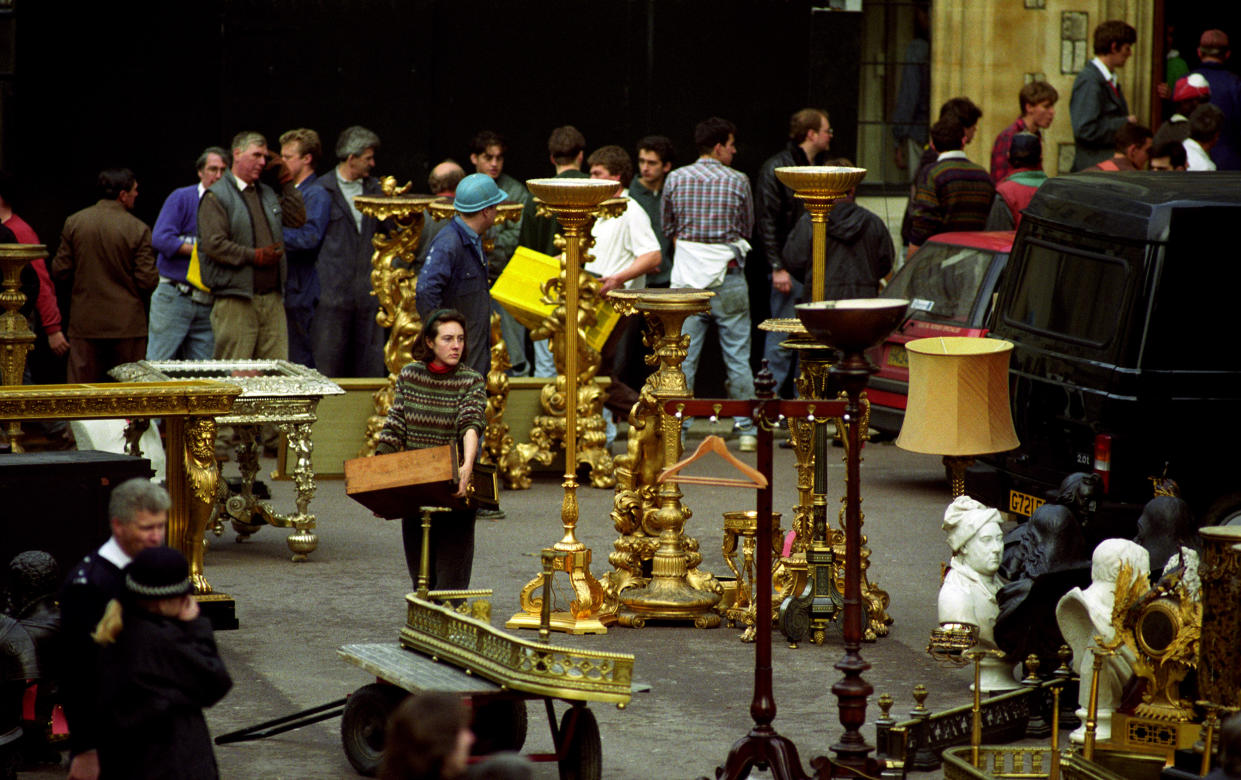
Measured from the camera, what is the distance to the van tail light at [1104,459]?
33.7 feet

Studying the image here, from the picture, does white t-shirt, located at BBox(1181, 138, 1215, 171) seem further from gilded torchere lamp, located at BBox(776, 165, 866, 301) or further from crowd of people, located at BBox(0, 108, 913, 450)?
gilded torchere lamp, located at BBox(776, 165, 866, 301)

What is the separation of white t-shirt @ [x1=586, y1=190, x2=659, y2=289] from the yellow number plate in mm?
3815

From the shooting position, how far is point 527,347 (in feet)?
56.9

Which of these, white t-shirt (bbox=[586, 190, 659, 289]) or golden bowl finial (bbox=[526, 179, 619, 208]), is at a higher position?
golden bowl finial (bbox=[526, 179, 619, 208])

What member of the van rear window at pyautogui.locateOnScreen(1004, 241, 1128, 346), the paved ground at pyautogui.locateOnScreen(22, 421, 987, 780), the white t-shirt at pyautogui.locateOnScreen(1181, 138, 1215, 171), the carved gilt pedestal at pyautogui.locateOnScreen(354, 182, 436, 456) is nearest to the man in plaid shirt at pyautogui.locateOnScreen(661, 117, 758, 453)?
the paved ground at pyautogui.locateOnScreen(22, 421, 987, 780)

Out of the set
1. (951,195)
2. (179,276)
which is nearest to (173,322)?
(179,276)

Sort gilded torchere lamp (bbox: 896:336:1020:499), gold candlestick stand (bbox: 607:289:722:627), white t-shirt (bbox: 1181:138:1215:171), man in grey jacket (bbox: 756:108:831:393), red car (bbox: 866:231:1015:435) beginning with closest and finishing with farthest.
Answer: gilded torchere lamp (bbox: 896:336:1020:499), gold candlestick stand (bbox: 607:289:722:627), red car (bbox: 866:231:1015:435), man in grey jacket (bbox: 756:108:831:393), white t-shirt (bbox: 1181:138:1215:171)

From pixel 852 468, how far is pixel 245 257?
22.7 ft

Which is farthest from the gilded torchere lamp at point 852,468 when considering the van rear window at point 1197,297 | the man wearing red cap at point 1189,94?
the man wearing red cap at point 1189,94

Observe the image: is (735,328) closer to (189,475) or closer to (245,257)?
(245,257)

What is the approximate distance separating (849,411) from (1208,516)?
3823 millimetres

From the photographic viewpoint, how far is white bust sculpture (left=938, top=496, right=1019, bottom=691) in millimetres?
8680

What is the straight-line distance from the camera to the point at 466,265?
40.0ft

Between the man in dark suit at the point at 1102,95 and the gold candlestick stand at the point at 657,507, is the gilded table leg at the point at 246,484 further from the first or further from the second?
the man in dark suit at the point at 1102,95
